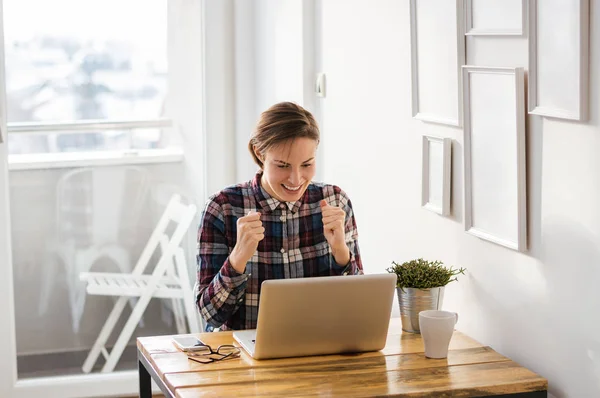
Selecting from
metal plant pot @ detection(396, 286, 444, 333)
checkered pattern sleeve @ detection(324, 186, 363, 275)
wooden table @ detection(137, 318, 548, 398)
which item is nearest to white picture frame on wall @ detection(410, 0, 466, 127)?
checkered pattern sleeve @ detection(324, 186, 363, 275)

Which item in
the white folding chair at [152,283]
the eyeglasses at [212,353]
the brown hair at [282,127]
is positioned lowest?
Answer: the white folding chair at [152,283]

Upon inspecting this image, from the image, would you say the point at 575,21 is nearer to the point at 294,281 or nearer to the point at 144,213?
the point at 294,281

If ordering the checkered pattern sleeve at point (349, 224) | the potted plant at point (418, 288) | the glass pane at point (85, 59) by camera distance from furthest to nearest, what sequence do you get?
the glass pane at point (85, 59) → the checkered pattern sleeve at point (349, 224) → the potted plant at point (418, 288)

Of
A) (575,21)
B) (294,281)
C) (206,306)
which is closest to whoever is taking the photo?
(575,21)

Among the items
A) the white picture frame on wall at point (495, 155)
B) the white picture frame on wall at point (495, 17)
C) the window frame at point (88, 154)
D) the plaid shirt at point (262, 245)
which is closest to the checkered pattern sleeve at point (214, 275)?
the plaid shirt at point (262, 245)

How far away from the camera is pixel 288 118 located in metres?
2.41

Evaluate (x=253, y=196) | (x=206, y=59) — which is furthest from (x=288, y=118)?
(x=206, y=59)

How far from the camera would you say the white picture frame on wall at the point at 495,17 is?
2062 millimetres

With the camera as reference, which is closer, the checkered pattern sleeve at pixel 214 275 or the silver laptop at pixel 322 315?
the silver laptop at pixel 322 315

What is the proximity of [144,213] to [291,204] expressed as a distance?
1567mm

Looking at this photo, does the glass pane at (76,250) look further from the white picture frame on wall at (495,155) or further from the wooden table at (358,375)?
the white picture frame on wall at (495,155)

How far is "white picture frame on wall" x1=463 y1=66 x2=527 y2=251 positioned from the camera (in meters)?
2.09

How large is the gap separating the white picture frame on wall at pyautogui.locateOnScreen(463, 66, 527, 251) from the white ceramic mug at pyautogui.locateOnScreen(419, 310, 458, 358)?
0.23 metres

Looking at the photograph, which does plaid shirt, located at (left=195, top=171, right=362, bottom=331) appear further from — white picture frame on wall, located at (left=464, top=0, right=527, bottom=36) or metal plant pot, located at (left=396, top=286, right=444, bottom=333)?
white picture frame on wall, located at (left=464, top=0, right=527, bottom=36)
